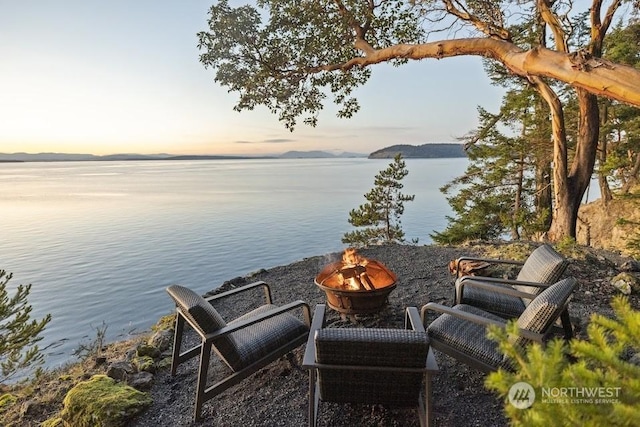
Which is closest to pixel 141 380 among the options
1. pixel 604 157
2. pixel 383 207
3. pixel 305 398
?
pixel 305 398

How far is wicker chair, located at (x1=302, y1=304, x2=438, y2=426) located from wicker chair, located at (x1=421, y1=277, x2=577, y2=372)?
0.20 m

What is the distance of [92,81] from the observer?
15.1m

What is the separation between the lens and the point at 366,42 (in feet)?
22.4

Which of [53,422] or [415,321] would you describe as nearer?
[53,422]

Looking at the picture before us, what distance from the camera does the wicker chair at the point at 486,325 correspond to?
7.06ft

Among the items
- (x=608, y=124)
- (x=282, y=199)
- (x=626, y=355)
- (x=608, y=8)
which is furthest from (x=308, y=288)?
(x=282, y=199)

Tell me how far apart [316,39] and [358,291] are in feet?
18.7

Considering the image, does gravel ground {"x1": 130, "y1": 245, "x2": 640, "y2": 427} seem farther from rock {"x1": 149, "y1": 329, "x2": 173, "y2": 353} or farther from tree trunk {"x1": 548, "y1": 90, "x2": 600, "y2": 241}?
tree trunk {"x1": 548, "y1": 90, "x2": 600, "y2": 241}

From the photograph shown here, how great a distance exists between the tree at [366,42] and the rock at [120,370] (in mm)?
5557

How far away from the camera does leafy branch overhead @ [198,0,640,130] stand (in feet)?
20.2

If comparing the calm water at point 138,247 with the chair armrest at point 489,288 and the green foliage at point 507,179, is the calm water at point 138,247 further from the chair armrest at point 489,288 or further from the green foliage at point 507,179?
the chair armrest at point 489,288

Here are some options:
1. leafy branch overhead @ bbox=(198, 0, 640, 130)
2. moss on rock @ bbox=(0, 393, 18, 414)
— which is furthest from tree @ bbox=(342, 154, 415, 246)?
moss on rock @ bbox=(0, 393, 18, 414)

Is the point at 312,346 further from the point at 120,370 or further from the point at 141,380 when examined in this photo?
the point at 120,370

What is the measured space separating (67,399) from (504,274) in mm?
4867
